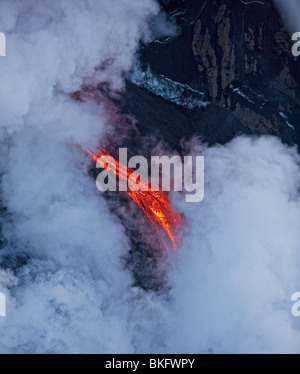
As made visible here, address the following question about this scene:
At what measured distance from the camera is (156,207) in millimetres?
5516

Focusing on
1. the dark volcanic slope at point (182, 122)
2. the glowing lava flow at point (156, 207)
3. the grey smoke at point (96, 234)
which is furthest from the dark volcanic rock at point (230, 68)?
the glowing lava flow at point (156, 207)

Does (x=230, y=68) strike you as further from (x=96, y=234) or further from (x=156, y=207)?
(x=96, y=234)

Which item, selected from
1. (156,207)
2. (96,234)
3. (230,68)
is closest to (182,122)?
(230,68)

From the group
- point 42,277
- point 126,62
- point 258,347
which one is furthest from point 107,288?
point 126,62

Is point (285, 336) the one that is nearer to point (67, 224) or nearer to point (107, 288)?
point (107, 288)

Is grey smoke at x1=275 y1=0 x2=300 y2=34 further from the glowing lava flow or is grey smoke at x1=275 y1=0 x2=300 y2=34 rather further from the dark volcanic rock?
the glowing lava flow

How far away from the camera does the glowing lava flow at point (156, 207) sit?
212 inches

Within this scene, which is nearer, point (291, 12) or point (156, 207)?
point (291, 12)

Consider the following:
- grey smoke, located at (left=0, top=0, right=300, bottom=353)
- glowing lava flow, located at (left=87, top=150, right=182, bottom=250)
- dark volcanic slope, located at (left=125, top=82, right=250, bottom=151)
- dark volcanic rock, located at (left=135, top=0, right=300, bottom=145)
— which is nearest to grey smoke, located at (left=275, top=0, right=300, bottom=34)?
dark volcanic rock, located at (left=135, top=0, right=300, bottom=145)

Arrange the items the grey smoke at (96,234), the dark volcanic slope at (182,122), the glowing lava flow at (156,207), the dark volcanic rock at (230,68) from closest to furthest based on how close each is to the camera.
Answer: the grey smoke at (96,234)
the dark volcanic rock at (230,68)
the dark volcanic slope at (182,122)
the glowing lava flow at (156,207)

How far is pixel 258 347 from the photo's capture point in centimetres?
469

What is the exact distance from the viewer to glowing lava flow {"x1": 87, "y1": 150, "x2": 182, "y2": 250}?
5.39 m

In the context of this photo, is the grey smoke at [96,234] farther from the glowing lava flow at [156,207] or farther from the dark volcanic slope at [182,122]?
the dark volcanic slope at [182,122]

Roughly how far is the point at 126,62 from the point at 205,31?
3.57ft
